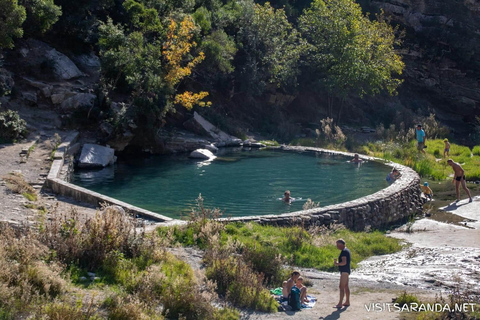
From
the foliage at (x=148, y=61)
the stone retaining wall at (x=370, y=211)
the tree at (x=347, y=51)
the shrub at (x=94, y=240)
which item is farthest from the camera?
the tree at (x=347, y=51)

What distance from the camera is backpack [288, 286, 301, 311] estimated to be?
9117mm

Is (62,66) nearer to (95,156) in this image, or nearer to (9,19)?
(9,19)

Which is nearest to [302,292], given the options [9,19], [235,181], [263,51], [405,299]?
[405,299]

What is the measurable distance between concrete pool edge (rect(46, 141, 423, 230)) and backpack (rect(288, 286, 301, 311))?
13.2 ft

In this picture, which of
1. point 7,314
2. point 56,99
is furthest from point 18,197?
point 56,99

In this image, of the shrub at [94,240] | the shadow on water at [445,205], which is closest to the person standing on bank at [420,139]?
the shadow on water at [445,205]

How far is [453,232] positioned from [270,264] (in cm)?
811

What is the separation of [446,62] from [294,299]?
41.2m

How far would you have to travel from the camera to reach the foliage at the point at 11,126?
19750 millimetres

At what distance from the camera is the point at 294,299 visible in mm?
9164

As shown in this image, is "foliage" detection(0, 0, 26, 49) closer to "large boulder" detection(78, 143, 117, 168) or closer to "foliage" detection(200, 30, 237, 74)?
"large boulder" detection(78, 143, 117, 168)

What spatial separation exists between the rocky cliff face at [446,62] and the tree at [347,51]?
8564 mm

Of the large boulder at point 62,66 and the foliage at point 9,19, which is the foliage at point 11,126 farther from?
the large boulder at point 62,66

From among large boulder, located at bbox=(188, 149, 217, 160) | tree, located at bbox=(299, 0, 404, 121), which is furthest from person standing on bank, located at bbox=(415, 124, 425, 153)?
large boulder, located at bbox=(188, 149, 217, 160)
